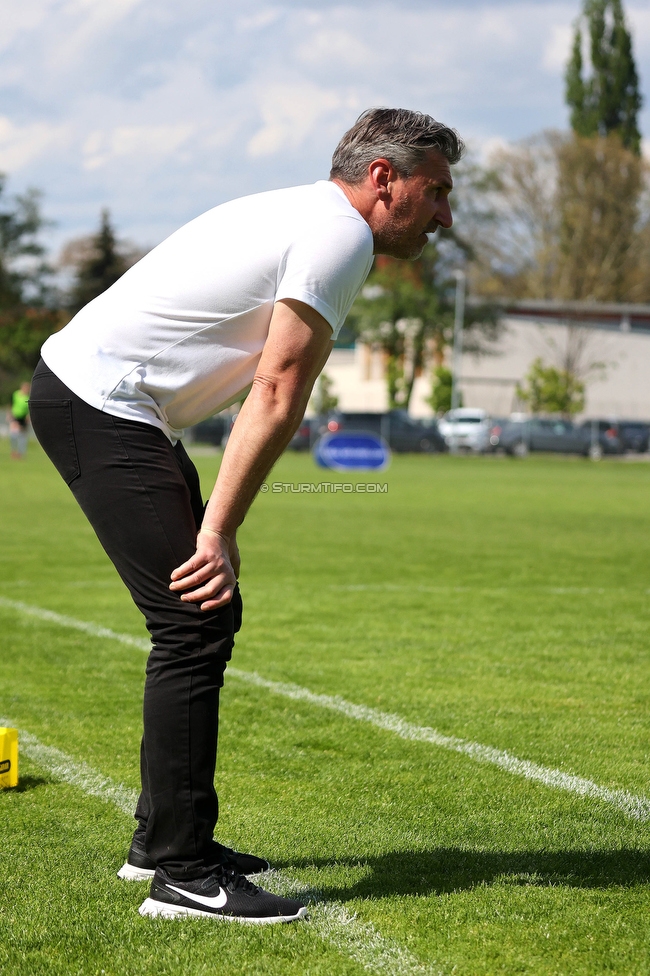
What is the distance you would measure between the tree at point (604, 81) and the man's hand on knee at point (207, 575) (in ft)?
225

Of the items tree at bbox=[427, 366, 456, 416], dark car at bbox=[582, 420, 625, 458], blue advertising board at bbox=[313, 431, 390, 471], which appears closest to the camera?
blue advertising board at bbox=[313, 431, 390, 471]

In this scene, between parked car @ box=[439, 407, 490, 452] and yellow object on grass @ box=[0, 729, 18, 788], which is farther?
parked car @ box=[439, 407, 490, 452]

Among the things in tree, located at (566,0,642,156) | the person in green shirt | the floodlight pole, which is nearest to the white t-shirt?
the person in green shirt

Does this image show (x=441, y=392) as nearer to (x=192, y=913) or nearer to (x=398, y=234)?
(x=398, y=234)

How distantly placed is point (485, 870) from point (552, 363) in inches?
2583

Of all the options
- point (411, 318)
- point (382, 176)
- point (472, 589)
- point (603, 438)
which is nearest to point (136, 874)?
point (382, 176)

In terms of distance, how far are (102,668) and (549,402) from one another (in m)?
54.8

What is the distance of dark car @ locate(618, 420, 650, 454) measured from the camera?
1928 inches

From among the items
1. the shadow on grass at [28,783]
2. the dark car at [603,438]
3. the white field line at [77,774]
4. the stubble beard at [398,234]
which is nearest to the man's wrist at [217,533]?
the stubble beard at [398,234]

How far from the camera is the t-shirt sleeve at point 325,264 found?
277cm

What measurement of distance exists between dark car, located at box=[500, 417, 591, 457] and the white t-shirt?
1805 inches

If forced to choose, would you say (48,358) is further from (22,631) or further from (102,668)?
(22,631)

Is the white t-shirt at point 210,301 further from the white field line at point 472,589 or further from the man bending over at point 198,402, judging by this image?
the white field line at point 472,589

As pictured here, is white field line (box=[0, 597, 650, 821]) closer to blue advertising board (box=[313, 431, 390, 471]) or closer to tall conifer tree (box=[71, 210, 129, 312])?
blue advertising board (box=[313, 431, 390, 471])
